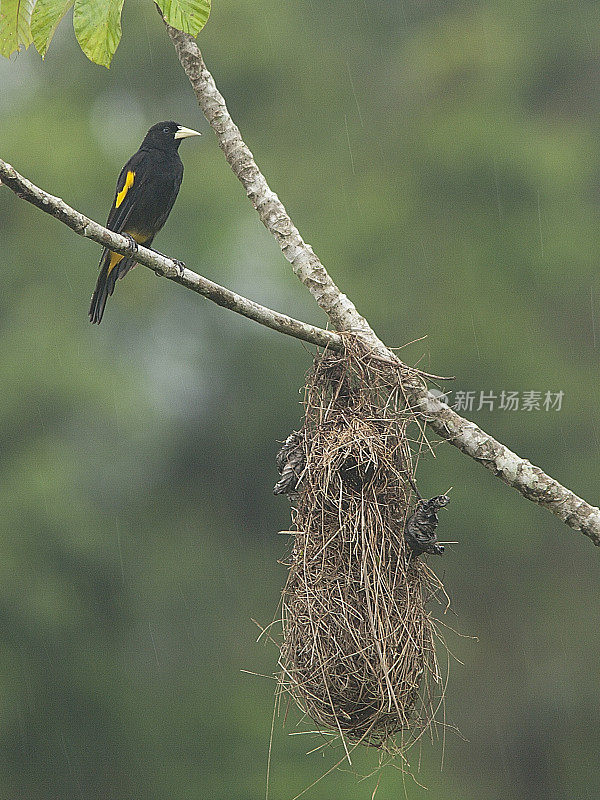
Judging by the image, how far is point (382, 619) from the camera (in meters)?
2.31

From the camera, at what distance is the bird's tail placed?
3555 millimetres

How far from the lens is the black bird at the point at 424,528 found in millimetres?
2271

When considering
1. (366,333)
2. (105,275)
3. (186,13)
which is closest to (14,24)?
(186,13)

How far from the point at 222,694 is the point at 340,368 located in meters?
4.76

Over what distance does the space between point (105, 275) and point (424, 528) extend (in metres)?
1.81

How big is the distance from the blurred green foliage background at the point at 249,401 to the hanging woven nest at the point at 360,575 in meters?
4.01

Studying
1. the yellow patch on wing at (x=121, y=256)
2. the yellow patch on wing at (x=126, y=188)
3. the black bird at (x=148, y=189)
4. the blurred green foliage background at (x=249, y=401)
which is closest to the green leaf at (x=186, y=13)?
the yellow patch on wing at (x=121, y=256)

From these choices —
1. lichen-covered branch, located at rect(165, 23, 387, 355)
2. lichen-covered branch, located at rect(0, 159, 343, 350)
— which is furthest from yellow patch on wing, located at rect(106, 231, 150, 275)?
lichen-covered branch, located at rect(0, 159, 343, 350)

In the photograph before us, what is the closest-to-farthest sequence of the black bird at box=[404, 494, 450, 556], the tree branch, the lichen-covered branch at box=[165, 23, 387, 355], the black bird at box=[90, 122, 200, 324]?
the black bird at box=[404, 494, 450, 556], the tree branch, the lichen-covered branch at box=[165, 23, 387, 355], the black bird at box=[90, 122, 200, 324]

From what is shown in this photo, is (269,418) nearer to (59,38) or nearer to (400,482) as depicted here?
(59,38)

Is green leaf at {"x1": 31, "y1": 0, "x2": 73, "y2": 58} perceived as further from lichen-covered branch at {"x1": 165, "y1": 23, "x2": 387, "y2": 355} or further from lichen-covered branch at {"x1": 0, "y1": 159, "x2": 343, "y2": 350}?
lichen-covered branch at {"x1": 165, "y1": 23, "x2": 387, "y2": 355}

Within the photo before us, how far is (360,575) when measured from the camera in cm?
233

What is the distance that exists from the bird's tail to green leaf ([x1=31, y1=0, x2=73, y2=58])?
1527 mm

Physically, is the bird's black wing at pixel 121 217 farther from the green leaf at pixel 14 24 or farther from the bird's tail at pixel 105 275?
the green leaf at pixel 14 24
